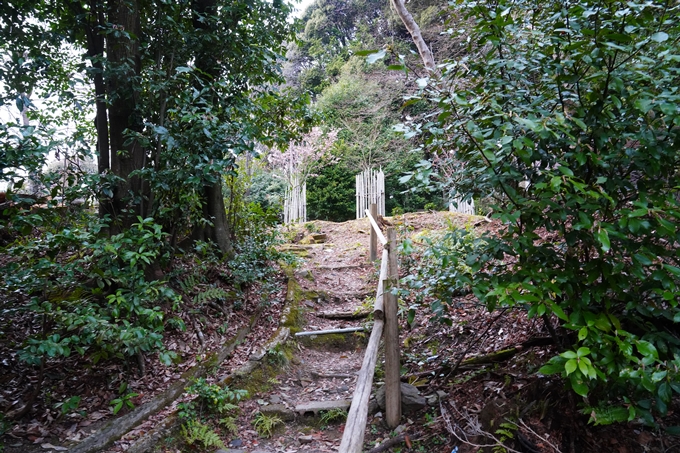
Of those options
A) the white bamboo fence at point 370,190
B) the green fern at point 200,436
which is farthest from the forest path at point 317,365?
the white bamboo fence at point 370,190

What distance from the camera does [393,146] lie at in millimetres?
16188

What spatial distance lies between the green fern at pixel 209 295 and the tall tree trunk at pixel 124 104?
1108 mm

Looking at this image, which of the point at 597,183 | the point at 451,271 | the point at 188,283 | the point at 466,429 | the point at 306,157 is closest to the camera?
the point at 597,183

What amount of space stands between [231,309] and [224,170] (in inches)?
83.3

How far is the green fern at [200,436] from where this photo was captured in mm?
3148

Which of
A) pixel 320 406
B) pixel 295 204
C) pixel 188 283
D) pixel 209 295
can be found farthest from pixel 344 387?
pixel 295 204

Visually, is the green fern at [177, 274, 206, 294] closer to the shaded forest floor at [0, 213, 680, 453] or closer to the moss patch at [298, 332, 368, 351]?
the shaded forest floor at [0, 213, 680, 453]

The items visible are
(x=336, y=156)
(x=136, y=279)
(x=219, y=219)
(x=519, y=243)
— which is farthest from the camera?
(x=336, y=156)

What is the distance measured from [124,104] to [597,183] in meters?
4.29

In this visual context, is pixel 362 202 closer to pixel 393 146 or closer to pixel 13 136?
pixel 393 146

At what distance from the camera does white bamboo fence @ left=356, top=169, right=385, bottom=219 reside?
12.7 meters

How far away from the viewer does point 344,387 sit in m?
4.16

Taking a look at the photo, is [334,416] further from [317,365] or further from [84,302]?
[84,302]

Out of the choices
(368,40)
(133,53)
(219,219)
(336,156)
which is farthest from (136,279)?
(368,40)
